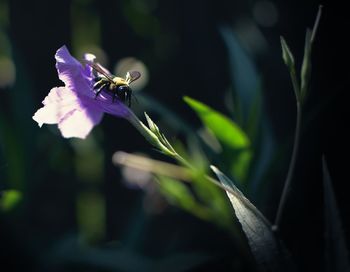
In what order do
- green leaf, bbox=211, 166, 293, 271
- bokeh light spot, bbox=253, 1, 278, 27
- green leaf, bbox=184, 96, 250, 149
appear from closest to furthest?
green leaf, bbox=211, 166, 293, 271, green leaf, bbox=184, 96, 250, 149, bokeh light spot, bbox=253, 1, 278, 27

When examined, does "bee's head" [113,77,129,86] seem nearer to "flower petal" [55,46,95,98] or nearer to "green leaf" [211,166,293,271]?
"flower petal" [55,46,95,98]

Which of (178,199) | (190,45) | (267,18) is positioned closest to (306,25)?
(267,18)

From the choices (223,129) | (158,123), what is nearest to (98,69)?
(223,129)

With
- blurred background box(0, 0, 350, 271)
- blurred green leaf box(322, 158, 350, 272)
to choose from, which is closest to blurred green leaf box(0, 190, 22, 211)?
blurred background box(0, 0, 350, 271)

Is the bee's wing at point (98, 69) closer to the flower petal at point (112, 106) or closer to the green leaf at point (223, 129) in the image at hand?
the flower petal at point (112, 106)

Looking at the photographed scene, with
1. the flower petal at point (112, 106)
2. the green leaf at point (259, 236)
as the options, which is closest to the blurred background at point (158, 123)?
the flower petal at point (112, 106)

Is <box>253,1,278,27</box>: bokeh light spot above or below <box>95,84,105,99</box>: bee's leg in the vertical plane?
below

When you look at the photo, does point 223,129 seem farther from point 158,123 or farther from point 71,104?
point 158,123
